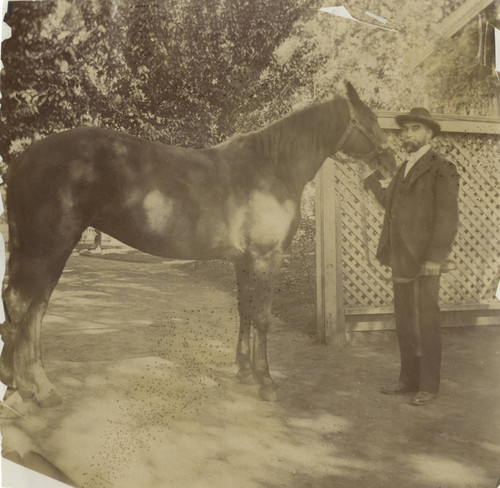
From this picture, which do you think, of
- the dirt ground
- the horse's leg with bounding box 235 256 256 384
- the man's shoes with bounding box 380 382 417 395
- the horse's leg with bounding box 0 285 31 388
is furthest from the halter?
the horse's leg with bounding box 0 285 31 388

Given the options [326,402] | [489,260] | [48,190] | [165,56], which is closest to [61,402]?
[48,190]

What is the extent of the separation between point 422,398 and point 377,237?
3.05ft

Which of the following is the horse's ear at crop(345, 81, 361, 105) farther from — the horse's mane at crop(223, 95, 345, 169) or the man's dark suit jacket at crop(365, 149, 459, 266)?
the man's dark suit jacket at crop(365, 149, 459, 266)

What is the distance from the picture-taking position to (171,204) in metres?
2.41

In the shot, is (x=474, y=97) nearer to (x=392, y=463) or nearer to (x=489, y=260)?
(x=489, y=260)

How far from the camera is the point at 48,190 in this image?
90.5 inches

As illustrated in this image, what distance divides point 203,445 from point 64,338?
893 millimetres

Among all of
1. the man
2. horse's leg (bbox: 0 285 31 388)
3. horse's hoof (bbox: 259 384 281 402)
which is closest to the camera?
horse's leg (bbox: 0 285 31 388)

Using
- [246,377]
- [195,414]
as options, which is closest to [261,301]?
[246,377]

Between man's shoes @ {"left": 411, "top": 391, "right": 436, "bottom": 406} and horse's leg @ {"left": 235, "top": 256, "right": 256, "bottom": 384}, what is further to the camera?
man's shoes @ {"left": 411, "top": 391, "right": 436, "bottom": 406}

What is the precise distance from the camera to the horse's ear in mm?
2482

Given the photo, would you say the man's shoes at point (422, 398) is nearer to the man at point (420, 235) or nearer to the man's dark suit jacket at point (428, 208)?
the man at point (420, 235)

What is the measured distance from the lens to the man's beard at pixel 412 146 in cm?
259

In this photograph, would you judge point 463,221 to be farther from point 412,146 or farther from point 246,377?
point 246,377
